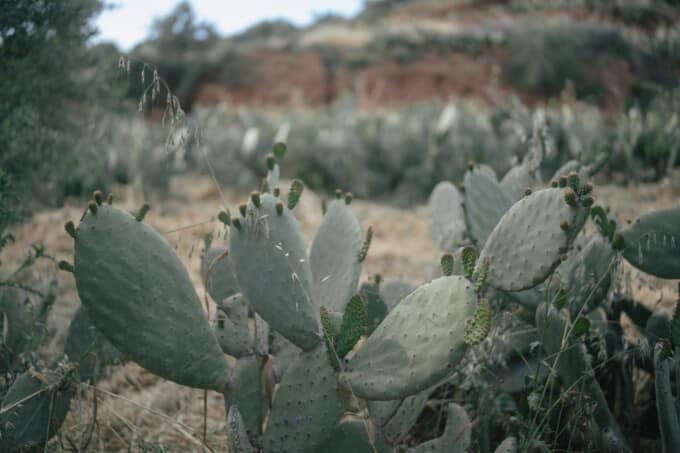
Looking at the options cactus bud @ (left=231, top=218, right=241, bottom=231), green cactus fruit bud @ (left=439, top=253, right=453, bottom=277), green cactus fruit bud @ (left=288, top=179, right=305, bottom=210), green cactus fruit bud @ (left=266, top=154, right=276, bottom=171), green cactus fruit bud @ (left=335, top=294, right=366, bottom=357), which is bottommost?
green cactus fruit bud @ (left=335, top=294, right=366, bottom=357)

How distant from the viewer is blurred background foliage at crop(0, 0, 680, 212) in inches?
84.5

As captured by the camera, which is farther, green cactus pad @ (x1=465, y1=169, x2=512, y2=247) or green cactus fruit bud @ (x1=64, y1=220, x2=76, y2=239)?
green cactus pad @ (x1=465, y1=169, x2=512, y2=247)

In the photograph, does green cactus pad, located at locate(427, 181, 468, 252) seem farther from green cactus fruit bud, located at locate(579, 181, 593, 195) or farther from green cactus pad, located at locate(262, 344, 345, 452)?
green cactus pad, located at locate(262, 344, 345, 452)

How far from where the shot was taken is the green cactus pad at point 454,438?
1.22 meters

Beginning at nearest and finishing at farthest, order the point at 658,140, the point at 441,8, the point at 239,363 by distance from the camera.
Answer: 1. the point at 239,363
2. the point at 658,140
3. the point at 441,8

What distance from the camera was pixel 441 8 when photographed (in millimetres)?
21484

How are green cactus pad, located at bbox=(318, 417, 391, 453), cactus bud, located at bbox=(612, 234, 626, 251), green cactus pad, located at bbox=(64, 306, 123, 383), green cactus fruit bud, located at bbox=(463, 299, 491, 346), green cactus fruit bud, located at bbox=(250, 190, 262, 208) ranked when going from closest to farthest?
green cactus fruit bud, located at bbox=(463, 299, 491, 346) < green cactus fruit bud, located at bbox=(250, 190, 262, 208) < green cactus pad, located at bbox=(318, 417, 391, 453) < cactus bud, located at bbox=(612, 234, 626, 251) < green cactus pad, located at bbox=(64, 306, 123, 383)

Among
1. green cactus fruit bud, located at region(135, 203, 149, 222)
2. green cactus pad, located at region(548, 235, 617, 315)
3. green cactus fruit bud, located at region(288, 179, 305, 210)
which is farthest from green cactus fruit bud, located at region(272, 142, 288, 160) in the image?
green cactus pad, located at region(548, 235, 617, 315)

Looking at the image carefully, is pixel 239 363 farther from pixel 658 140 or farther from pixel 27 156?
pixel 658 140

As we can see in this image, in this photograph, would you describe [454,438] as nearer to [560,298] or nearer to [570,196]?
[560,298]

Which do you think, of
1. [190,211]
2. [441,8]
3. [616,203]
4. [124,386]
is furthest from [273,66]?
[124,386]

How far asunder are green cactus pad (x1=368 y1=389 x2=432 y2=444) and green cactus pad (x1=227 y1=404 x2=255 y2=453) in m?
0.28

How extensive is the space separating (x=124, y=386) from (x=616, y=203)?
2603 millimetres

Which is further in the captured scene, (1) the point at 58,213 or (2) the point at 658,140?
(2) the point at 658,140
